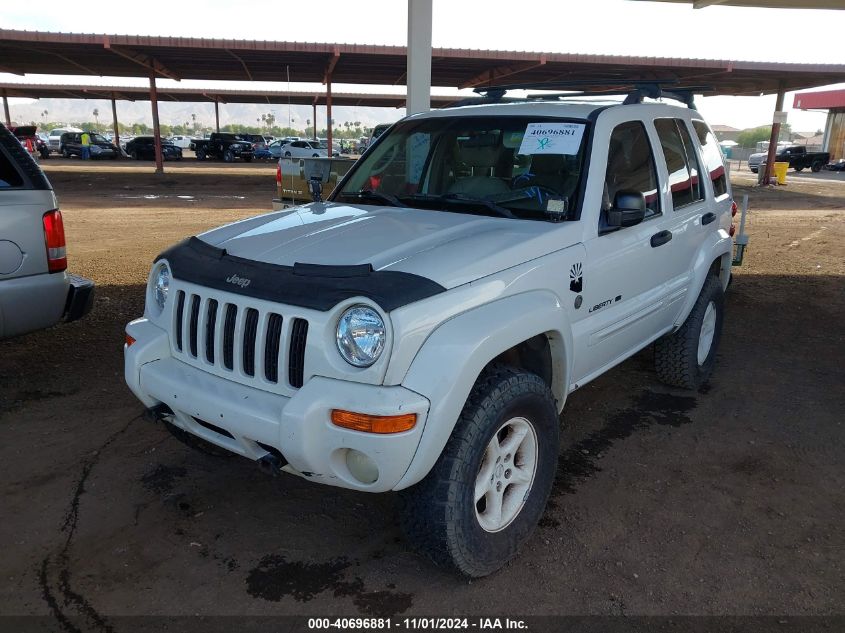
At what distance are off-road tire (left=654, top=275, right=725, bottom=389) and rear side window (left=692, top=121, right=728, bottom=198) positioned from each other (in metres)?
0.74

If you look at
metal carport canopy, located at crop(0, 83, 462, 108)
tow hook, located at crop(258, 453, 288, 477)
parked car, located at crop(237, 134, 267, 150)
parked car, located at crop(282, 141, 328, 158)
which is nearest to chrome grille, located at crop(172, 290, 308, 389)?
tow hook, located at crop(258, 453, 288, 477)

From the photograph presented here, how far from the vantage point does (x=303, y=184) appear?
12.3 metres

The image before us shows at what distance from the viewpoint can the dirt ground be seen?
8.67 ft

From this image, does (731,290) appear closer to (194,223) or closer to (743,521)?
(743,521)

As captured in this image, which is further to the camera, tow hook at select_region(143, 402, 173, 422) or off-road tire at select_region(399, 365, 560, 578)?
tow hook at select_region(143, 402, 173, 422)

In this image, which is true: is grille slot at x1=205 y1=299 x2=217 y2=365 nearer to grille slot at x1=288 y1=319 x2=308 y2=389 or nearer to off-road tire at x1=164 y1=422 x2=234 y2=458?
grille slot at x1=288 y1=319 x2=308 y2=389

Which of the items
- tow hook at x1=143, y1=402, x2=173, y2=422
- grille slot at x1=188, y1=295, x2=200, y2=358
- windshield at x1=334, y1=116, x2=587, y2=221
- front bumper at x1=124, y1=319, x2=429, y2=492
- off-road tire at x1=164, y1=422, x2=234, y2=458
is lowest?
off-road tire at x1=164, y1=422, x2=234, y2=458

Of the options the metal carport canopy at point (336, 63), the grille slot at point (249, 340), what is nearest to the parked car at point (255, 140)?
the metal carport canopy at point (336, 63)

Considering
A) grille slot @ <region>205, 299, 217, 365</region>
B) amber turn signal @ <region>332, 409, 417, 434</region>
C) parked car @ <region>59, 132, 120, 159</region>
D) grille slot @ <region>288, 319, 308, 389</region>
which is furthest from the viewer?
parked car @ <region>59, 132, 120, 159</region>

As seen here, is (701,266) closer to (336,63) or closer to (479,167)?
(479,167)

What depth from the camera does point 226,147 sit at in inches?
1580

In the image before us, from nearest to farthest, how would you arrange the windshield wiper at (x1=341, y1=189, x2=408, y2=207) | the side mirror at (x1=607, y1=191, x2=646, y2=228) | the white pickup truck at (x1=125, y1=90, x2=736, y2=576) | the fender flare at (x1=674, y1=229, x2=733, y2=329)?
the white pickup truck at (x1=125, y1=90, x2=736, y2=576) < the side mirror at (x1=607, y1=191, x2=646, y2=228) < the windshield wiper at (x1=341, y1=189, x2=408, y2=207) < the fender flare at (x1=674, y1=229, x2=733, y2=329)

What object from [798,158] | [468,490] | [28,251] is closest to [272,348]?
[468,490]

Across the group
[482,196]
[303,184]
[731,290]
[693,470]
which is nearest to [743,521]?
[693,470]
